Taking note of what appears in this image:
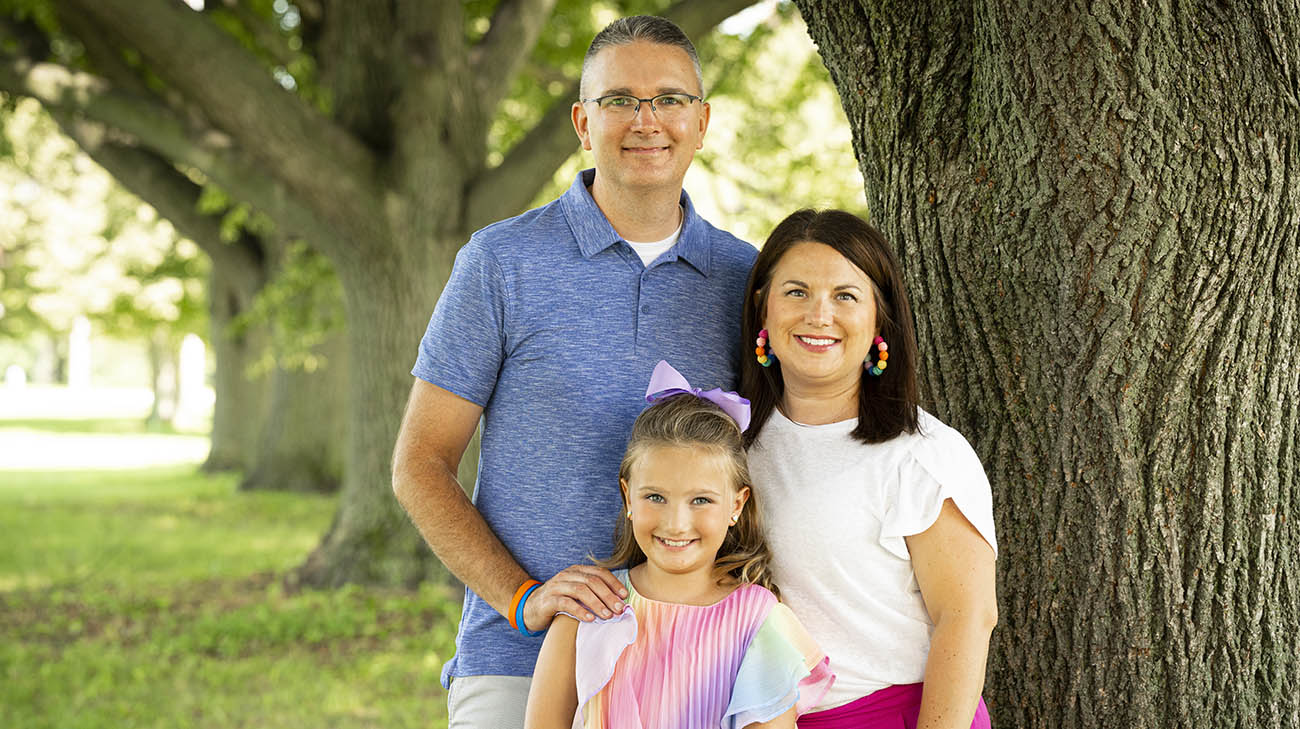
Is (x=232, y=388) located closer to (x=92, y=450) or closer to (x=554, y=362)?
(x=92, y=450)

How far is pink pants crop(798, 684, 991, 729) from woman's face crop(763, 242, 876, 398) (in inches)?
26.3

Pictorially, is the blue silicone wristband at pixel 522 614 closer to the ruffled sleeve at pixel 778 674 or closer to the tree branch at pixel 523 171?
the ruffled sleeve at pixel 778 674

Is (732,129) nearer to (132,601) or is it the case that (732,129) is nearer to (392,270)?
(392,270)

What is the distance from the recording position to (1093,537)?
297cm

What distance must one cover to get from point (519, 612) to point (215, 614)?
257 inches

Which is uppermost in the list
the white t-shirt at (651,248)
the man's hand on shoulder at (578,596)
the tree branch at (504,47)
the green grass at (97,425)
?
the tree branch at (504,47)

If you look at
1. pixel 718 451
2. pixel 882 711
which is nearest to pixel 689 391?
pixel 718 451

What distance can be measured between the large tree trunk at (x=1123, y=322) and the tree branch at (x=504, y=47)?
635 cm

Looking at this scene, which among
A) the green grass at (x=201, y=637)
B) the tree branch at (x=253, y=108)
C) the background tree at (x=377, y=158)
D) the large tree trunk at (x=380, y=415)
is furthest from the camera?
the large tree trunk at (x=380, y=415)

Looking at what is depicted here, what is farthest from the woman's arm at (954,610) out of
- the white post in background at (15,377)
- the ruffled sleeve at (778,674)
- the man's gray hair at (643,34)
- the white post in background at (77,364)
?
the white post in background at (15,377)

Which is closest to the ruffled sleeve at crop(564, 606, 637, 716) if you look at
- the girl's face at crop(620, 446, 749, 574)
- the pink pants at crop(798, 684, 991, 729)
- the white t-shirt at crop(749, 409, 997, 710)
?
the girl's face at crop(620, 446, 749, 574)

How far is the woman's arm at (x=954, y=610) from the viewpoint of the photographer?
7.82ft

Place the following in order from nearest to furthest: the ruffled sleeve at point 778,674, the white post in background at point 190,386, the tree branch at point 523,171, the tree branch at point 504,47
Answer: the ruffled sleeve at point 778,674
the tree branch at point 523,171
the tree branch at point 504,47
the white post in background at point 190,386

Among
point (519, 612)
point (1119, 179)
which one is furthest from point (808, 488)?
point (1119, 179)
